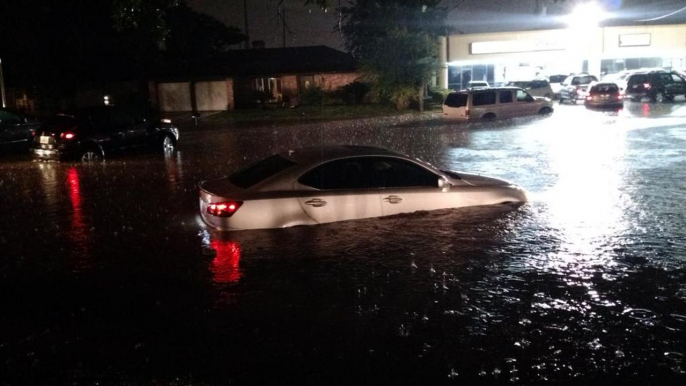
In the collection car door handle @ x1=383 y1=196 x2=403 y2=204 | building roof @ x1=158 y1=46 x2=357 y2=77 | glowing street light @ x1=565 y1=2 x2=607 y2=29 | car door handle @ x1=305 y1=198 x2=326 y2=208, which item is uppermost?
glowing street light @ x1=565 y1=2 x2=607 y2=29

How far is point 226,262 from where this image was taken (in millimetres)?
7848

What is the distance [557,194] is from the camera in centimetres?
1187

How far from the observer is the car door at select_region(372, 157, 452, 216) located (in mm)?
8930

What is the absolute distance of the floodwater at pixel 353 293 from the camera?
503 centimetres

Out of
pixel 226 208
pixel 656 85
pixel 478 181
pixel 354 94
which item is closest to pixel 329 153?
pixel 226 208

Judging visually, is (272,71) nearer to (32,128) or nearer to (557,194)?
(32,128)

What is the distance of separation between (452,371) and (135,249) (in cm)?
521

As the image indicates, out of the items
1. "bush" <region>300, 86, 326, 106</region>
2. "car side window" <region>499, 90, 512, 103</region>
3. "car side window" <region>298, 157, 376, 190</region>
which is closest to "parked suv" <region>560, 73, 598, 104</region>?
"car side window" <region>499, 90, 512, 103</region>

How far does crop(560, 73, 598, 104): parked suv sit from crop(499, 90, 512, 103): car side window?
10.7m

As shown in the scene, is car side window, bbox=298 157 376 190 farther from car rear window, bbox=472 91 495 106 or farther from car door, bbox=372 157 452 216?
car rear window, bbox=472 91 495 106

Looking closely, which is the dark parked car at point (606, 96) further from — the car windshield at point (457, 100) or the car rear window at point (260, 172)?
the car rear window at point (260, 172)

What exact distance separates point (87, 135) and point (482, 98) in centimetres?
1636

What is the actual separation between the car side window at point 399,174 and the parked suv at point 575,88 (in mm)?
31313

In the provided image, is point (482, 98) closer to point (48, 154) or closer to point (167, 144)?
point (167, 144)
